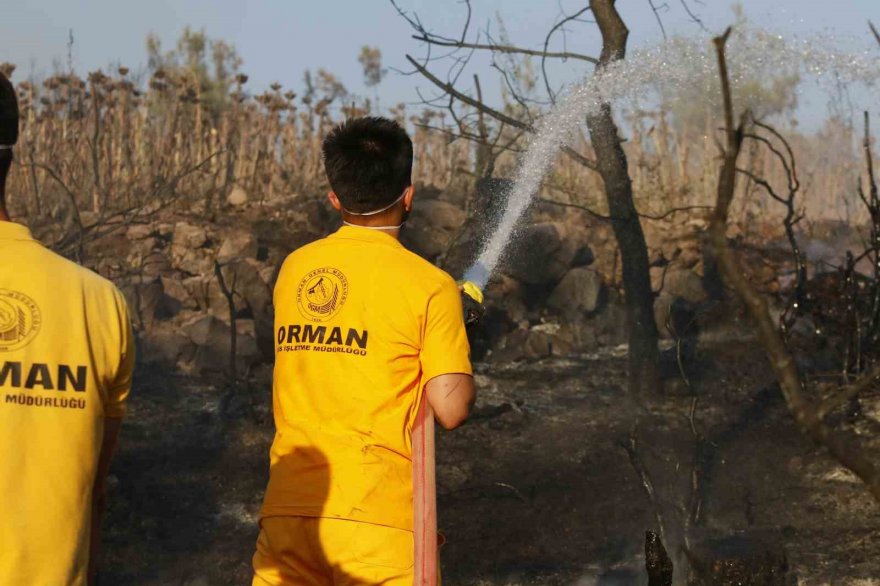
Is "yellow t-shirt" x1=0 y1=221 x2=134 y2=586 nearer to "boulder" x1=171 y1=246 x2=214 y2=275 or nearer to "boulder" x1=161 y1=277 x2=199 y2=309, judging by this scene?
"boulder" x1=161 y1=277 x2=199 y2=309

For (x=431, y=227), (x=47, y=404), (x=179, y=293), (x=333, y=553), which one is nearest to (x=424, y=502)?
(x=333, y=553)

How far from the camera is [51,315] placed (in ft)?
7.93

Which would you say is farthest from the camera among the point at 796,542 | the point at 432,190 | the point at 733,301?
the point at 432,190

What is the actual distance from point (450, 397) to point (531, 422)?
15.5 ft

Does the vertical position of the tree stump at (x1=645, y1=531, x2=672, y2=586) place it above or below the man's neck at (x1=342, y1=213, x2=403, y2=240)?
below

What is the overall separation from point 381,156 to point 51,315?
95cm

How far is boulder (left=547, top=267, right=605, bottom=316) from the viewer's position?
9.90 m

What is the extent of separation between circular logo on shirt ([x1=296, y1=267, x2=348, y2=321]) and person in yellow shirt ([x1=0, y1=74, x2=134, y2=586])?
571 millimetres

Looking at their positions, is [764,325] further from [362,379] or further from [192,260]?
[192,260]

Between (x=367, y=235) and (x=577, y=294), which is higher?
(x=367, y=235)

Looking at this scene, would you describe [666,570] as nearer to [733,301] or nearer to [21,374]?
[21,374]

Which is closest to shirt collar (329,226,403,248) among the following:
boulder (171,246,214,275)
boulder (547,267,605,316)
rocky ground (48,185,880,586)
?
rocky ground (48,185,880,586)

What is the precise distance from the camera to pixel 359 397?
2865 mm

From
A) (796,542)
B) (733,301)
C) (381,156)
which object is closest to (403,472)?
(381,156)
